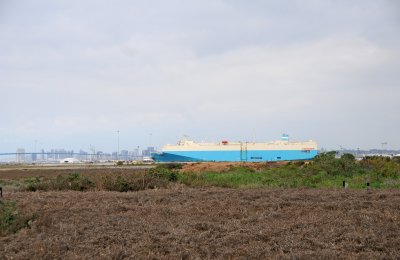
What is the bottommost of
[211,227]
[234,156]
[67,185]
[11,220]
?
[211,227]

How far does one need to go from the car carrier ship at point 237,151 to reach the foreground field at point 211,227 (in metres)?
85.4

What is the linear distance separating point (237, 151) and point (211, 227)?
92.6 metres

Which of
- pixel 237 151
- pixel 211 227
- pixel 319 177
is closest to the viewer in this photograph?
pixel 211 227

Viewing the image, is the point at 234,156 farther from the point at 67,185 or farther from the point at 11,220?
the point at 11,220

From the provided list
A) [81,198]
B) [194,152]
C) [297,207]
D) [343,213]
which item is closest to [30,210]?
[81,198]

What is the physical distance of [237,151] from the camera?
102 meters

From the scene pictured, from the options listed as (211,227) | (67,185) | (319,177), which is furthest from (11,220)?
(319,177)

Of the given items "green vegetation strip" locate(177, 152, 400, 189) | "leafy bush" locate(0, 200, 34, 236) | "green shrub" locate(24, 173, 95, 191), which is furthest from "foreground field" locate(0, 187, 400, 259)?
"green vegetation strip" locate(177, 152, 400, 189)

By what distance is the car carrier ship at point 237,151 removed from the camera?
9906 centimetres

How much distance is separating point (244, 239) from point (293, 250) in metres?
1.07

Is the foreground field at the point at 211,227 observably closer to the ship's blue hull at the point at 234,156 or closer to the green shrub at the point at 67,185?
the green shrub at the point at 67,185

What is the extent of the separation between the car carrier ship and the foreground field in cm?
8539

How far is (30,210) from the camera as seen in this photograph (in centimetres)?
1134

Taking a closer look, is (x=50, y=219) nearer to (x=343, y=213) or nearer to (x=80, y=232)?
(x=80, y=232)
